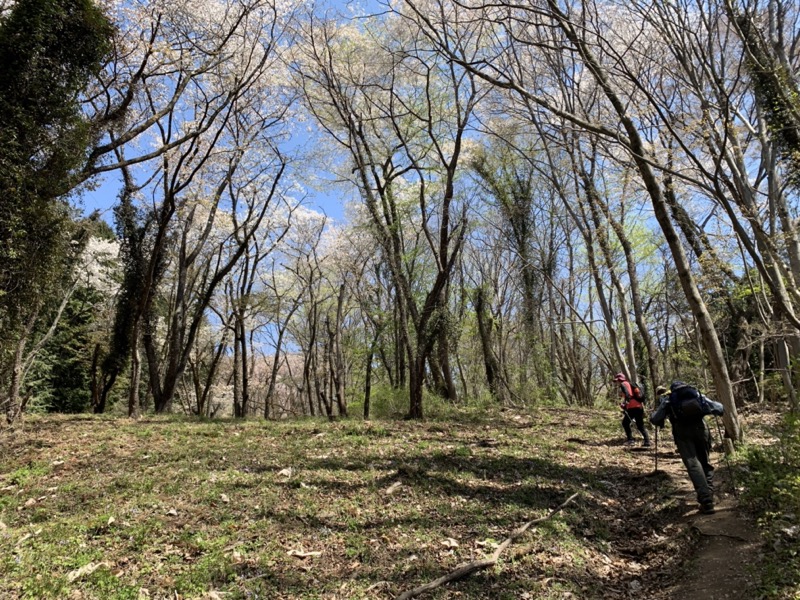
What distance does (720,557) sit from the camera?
4844 mm

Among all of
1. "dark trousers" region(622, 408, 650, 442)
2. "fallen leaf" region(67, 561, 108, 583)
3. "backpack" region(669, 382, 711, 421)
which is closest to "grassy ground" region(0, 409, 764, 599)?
"fallen leaf" region(67, 561, 108, 583)

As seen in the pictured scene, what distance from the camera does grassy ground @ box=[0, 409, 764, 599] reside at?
14.5 ft

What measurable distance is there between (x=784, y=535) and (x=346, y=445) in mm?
6889

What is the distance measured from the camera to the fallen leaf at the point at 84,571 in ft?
13.4

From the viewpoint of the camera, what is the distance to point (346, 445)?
930 cm

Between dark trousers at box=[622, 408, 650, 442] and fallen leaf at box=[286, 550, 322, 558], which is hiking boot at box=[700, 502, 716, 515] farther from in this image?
fallen leaf at box=[286, 550, 322, 558]

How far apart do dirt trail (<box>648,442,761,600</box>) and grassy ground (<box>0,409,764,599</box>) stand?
237 millimetres

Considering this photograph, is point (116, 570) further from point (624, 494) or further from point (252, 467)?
point (624, 494)

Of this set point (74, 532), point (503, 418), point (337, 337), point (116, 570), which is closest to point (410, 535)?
point (116, 570)

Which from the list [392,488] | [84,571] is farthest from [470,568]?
[84,571]

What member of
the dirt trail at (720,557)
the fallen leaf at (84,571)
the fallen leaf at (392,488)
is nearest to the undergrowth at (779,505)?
the dirt trail at (720,557)

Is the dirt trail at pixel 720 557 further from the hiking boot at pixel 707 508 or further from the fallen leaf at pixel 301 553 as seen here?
the fallen leaf at pixel 301 553

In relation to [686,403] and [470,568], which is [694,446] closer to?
[686,403]

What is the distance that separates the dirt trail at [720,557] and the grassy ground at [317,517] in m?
0.24
